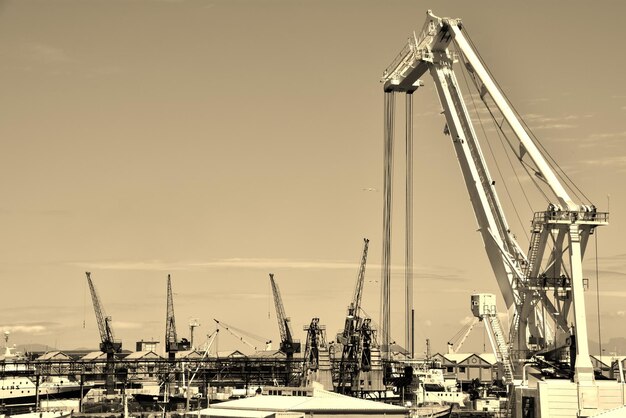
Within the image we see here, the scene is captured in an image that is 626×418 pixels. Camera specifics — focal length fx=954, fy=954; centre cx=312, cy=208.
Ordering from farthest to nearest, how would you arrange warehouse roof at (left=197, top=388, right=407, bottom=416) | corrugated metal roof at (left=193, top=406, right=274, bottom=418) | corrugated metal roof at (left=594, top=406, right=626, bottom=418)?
corrugated metal roof at (left=193, top=406, right=274, bottom=418), warehouse roof at (left=197, top=388, right=407, bottom=416), corrugated metal roof at (left=594, top=406, right=626, bottom=418)

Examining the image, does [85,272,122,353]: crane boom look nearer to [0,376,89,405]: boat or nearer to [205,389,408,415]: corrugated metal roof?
[0,376,89,405]: boat

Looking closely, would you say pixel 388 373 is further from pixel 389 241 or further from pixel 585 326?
pixel 585 326

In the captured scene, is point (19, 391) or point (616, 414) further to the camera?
point (19, 391)

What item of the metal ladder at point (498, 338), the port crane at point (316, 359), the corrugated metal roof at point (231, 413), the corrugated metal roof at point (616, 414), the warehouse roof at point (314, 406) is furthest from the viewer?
the port crane at point (316, 359)

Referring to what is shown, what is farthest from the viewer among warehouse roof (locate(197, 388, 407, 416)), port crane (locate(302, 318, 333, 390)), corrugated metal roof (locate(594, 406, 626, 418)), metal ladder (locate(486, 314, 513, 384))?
port crane (locate(302, 318, 333, 390))

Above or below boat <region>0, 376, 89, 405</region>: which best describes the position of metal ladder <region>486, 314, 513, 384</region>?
above

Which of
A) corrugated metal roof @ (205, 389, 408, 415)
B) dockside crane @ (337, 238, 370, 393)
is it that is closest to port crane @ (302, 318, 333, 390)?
dockside crane @ (337, 238, 370, 393)

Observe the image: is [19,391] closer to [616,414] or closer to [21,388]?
[21,388]

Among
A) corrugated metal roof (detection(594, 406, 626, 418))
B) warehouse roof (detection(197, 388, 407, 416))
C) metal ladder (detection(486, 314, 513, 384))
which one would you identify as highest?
metal ladder (detection(486, 314, 513, 384))

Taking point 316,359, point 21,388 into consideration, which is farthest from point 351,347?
point 21,388

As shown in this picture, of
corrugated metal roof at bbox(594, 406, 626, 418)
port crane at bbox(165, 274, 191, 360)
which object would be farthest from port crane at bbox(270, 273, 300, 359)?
corrugated metal roof at bbox(594, 406, 626, 418)

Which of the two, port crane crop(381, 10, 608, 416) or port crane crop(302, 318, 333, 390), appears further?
port crane crop(302, 318, 333, 390)

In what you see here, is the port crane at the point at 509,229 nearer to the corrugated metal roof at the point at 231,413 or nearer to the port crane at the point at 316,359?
the corrugated metal roof at the point at 231,413

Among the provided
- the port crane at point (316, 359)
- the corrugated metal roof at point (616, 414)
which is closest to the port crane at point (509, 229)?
the corrugated metal roof at point (616, 414)
